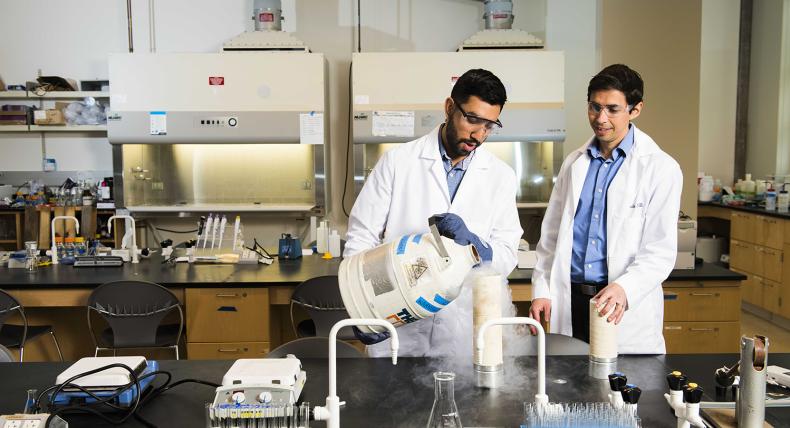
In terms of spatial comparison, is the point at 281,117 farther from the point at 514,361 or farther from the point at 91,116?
the point at 514,361

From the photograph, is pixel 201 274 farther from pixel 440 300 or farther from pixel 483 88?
pixel 440 300

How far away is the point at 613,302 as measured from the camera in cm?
190

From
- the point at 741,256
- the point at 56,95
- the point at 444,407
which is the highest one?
the point at 56,95

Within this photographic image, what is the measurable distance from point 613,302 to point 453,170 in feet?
2.20

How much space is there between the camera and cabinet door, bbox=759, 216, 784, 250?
202 inches

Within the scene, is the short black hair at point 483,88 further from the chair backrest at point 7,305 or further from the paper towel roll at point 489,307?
the chair backrest at point 7,305

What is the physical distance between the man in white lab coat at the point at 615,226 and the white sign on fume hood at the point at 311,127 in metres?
2.66

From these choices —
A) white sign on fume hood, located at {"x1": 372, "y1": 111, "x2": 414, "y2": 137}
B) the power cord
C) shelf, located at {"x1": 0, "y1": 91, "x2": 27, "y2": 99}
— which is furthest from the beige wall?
shelf, located at {"x1": 0, "y1": 91, "x2": 27, "y2": 99}

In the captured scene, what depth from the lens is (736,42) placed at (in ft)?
21.5

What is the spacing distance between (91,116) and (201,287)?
2.62m

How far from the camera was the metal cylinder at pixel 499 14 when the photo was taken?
192 inches

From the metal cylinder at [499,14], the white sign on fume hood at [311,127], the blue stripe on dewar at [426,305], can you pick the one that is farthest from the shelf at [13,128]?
the blue stripe on dewar at [426,305]

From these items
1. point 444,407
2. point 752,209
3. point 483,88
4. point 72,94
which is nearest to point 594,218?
point 483,88

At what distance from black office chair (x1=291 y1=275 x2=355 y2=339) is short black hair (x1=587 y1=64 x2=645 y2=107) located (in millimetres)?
1501
